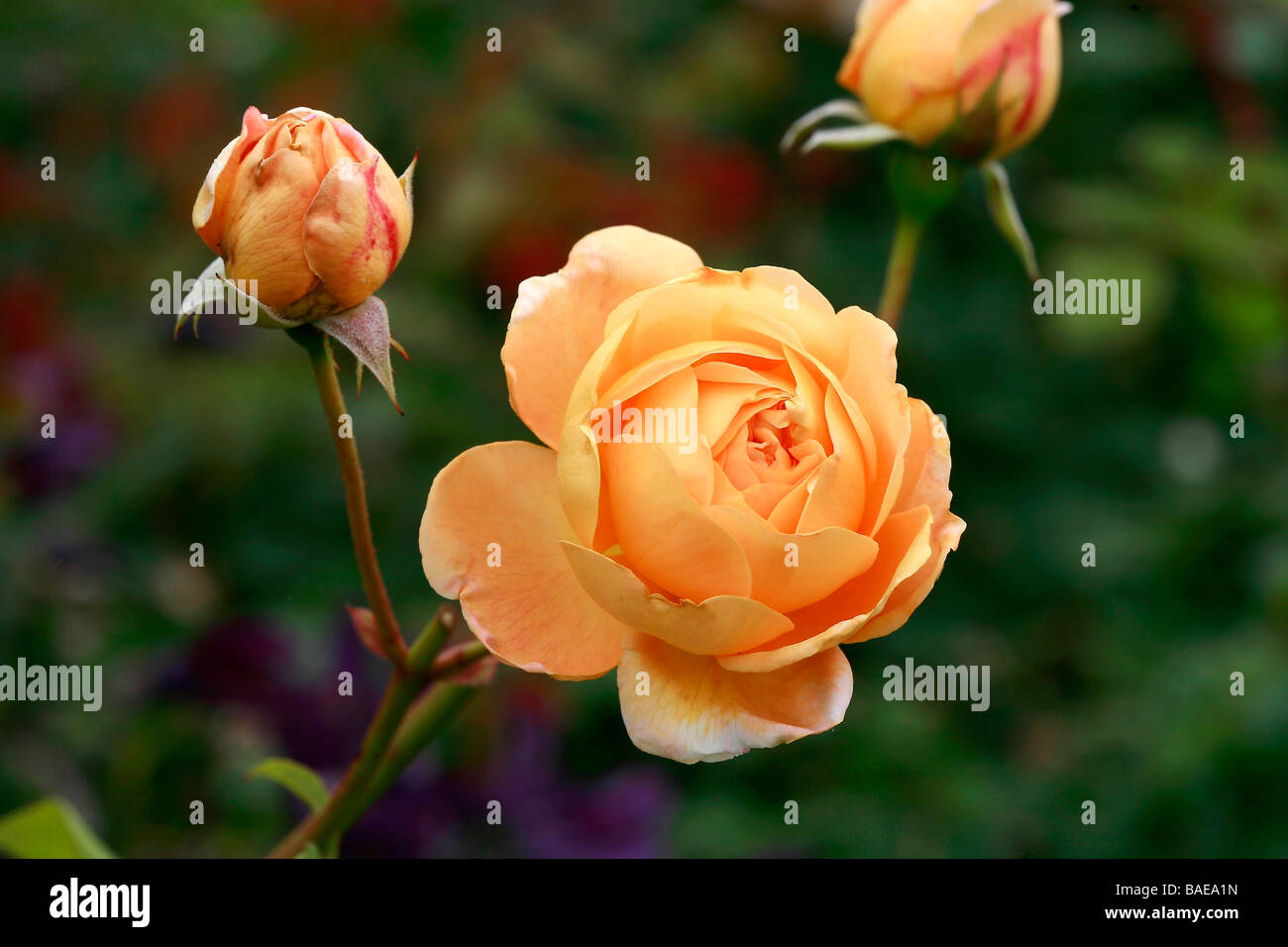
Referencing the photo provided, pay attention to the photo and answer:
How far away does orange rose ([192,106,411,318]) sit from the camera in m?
0.99

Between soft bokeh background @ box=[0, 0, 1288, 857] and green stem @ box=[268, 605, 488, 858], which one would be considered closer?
green stem @ box=[268, 605, 488, 858]

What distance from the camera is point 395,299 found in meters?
2.16

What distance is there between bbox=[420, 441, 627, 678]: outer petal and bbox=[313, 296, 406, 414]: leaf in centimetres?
10

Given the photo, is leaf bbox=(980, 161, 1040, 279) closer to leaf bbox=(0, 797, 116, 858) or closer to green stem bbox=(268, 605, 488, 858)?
green stem bbox=(268, 605, 488, 858)

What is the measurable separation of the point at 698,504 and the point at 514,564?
0.19 metres

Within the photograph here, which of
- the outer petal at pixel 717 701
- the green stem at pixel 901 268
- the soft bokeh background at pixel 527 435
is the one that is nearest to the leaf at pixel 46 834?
the soft bokeh background at pixel 527 435

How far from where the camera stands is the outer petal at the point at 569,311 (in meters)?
1.03

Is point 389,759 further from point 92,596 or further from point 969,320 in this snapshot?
point 969,320

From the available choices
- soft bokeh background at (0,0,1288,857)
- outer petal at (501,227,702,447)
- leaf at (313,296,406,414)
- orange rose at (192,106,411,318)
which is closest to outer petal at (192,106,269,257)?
orange rose at (192,106,411,318)

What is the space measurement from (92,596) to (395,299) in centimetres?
69

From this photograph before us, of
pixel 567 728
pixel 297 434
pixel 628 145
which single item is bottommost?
pixel 567 728

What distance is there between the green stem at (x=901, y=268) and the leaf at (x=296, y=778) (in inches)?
29.0
